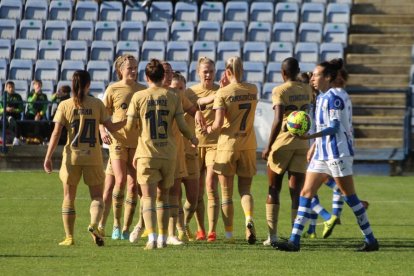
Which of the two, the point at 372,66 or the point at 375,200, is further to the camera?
the point at 372,66

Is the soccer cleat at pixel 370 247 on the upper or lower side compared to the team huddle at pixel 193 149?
lower

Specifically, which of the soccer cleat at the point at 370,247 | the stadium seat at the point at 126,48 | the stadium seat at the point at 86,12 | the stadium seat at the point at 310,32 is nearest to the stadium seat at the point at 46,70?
the stadium seat at the point at 126,48

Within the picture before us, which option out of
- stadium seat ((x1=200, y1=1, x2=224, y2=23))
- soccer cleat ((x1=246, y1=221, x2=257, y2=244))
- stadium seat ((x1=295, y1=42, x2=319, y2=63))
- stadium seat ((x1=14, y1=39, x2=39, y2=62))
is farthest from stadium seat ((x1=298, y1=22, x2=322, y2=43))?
soccer cleat ((x1=246, y1=221, x2=257, y2=244))

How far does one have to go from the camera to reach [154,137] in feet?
39.3

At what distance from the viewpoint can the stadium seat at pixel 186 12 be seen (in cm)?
2775

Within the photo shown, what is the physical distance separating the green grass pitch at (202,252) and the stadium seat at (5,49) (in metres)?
9.68

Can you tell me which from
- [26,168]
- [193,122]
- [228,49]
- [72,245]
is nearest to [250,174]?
[193,122]

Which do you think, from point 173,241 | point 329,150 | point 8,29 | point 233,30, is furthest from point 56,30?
point 329,150

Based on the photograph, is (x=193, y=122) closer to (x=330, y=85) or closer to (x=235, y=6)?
(x=330, y=85)

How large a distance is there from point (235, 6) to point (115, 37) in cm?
279

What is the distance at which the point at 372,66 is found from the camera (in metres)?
26.8

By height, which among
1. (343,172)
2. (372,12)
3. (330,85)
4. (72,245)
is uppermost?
(372,12)

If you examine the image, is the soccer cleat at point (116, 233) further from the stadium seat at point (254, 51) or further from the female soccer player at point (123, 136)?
the stadium seat at point (254, 51)

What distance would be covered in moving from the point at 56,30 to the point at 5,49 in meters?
1.28
